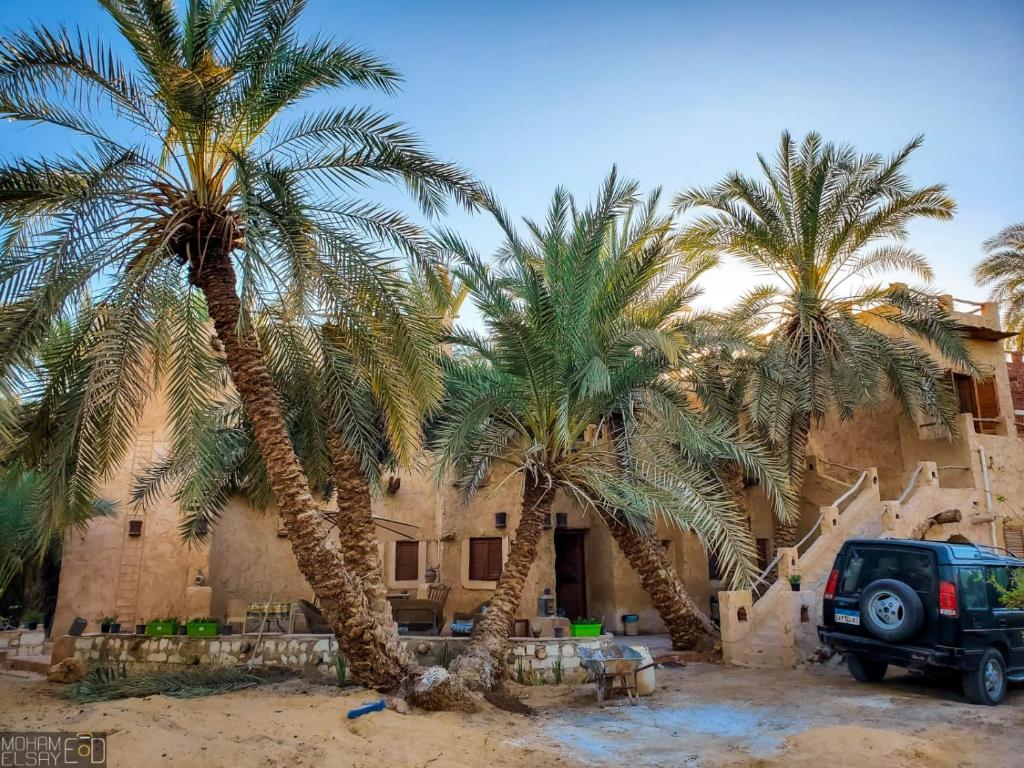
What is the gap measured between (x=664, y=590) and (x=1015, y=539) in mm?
10049

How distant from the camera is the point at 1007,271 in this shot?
26141mm

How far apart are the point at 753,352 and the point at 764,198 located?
3.99m

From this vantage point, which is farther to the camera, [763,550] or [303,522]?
[763,550]

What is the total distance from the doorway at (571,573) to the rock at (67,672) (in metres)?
11.5

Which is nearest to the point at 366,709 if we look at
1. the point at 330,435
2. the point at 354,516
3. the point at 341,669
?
the point at 341,669

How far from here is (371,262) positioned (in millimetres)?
9039

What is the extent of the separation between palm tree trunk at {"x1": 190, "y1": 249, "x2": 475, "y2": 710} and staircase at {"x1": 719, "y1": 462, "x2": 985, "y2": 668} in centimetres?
599

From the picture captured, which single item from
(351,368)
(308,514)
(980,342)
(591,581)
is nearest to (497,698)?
(308,514)

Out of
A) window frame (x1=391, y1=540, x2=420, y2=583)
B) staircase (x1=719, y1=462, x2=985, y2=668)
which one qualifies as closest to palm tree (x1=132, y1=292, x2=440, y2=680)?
window frame (x1=391, y1=540, x2=420, y2=583)

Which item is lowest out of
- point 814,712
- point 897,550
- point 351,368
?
point 814,712

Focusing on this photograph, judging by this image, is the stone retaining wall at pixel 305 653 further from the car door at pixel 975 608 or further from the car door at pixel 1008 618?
the car door at pixel 1008 618

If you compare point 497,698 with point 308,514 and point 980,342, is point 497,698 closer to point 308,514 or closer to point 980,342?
point 308,514

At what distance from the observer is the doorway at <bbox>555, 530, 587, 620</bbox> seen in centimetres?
2083

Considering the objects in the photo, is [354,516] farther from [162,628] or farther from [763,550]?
[763,550]
